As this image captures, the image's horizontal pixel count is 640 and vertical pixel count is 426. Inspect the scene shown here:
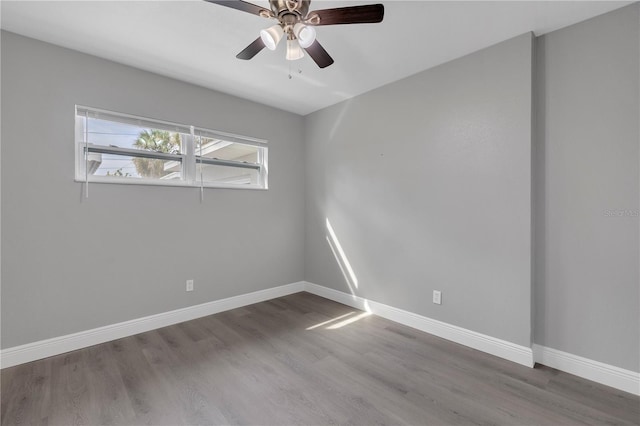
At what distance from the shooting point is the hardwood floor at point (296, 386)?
171cm

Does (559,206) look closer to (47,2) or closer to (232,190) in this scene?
(232,190)

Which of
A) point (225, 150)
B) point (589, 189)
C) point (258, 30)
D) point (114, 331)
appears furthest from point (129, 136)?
point (589, 189)

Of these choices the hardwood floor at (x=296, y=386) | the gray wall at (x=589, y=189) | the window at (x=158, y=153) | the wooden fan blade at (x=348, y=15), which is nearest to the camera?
the wooden fan blade at (x=348, y=15)

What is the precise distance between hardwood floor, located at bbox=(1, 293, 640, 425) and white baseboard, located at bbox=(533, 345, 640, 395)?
0.06 metres

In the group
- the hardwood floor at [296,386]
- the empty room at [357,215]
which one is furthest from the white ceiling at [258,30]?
the hardwood floor at [296,386]

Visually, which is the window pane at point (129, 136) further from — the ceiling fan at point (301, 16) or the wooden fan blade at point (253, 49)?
the ceiling fan at point (301, 16)

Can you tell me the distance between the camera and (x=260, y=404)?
1.82m

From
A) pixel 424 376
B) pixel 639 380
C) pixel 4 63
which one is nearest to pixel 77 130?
pixel 4 63

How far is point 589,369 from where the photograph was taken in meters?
2.06

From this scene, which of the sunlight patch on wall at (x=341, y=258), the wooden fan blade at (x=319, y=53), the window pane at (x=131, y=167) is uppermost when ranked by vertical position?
the wooden fan blade at (x=319, y=53)

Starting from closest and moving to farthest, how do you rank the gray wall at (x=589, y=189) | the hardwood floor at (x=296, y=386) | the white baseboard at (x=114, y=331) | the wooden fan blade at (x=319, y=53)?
the hardwood floor at (x=296, y=386) → the wooden fan blade at (x=319, y=53) → the gray wall at (x=589, y=189) → the white baseboard at (x=114, y=331)

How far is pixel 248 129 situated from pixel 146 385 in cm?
282

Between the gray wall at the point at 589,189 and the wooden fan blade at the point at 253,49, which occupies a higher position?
the wooden fan blade at the point at 253,49

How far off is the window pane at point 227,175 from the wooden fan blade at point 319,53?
1.92 metres
